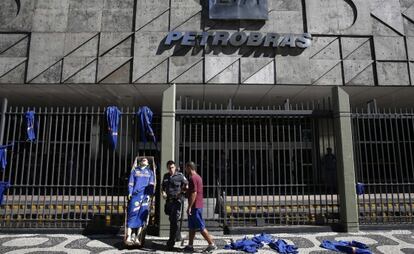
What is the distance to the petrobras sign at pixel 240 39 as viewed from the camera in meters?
13.4

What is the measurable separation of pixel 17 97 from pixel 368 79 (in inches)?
610

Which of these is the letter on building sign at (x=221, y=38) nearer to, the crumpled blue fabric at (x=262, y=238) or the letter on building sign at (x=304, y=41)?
the letter on building sign at (x=304, y=41)

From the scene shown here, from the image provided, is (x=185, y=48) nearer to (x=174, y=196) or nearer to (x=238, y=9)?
(x=238, y=9)

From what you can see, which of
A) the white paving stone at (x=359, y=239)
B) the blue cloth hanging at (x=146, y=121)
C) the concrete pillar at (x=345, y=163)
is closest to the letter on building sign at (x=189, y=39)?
the blue cloth hanging at (x=146, y=121)

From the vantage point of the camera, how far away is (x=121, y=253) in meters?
6.67

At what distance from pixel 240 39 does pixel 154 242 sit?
900cm

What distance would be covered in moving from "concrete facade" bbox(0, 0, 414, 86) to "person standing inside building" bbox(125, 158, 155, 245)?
631 centimetres

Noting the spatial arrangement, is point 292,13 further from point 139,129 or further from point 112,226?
point 112,226

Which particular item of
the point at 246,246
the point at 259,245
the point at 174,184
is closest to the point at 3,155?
the point at 174,184

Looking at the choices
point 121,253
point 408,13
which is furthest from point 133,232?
point 408,13

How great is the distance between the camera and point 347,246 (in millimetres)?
6824

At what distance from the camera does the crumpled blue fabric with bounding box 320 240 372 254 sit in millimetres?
6594

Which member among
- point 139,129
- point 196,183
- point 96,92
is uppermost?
point 96,92

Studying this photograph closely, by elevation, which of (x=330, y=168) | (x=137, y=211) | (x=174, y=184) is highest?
(x=330, y=168)
